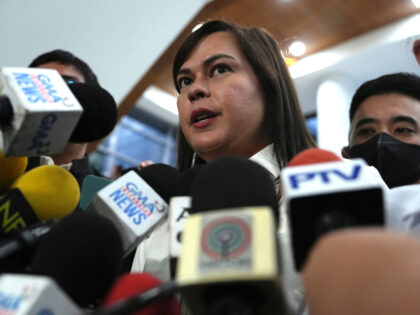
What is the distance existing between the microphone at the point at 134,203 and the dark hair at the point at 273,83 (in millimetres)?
297

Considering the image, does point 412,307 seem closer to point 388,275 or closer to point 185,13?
point 388,275

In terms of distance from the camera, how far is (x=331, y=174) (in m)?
0.34

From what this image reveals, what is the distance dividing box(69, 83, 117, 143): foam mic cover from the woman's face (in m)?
0.27

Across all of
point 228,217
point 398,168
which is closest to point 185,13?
point 398,168

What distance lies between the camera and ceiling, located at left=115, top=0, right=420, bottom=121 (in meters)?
2.65

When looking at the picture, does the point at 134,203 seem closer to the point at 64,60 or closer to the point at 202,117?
the point at 202,117

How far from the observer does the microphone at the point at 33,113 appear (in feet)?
1.46

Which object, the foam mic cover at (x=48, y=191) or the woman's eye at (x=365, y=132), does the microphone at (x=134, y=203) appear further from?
the woman's eye at (x=365, y=132)

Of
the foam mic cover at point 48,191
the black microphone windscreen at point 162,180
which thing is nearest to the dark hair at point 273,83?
the black microphone windscreen at point 162,180

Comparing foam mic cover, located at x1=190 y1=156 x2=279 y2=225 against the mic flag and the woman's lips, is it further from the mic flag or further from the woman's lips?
the woman's lips

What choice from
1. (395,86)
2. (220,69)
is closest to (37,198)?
(220,69)

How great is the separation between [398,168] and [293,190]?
42.1 inches

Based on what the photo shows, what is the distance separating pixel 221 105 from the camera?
Answer: 0.82 meters

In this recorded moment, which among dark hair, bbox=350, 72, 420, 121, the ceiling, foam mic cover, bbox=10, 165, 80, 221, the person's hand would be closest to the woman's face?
foam mic cover, bbox=10, 165, 80, 221
